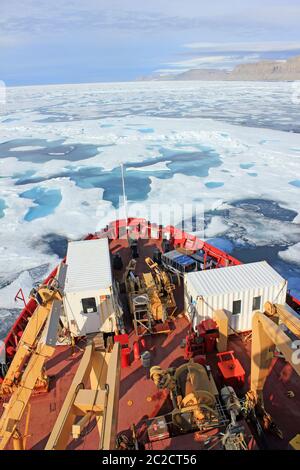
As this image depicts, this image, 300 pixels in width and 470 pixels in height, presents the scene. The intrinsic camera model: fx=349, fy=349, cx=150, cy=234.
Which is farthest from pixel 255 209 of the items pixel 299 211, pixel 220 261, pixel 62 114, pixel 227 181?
pixel 62 114

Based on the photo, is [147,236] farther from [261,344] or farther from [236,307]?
[261,344]

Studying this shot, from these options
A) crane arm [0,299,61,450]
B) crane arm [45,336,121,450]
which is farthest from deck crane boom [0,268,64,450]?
crane arm [45,336,121,450]

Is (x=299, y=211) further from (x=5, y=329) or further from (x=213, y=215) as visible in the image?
(x=5, y=329)

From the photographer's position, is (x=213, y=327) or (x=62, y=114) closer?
(x=213, y=327)

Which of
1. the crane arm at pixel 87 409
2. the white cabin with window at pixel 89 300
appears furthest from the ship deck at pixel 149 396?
the crane arm at pixel 87 409

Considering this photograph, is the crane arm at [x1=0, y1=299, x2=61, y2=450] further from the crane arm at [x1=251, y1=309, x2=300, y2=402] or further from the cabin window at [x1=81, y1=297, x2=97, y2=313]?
the crane arm at [x1=251, y1=309, x2=300, y2=402]

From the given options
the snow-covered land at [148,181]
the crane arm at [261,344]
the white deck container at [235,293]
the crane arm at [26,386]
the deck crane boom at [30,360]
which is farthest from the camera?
the snow-covered land at [148,181]

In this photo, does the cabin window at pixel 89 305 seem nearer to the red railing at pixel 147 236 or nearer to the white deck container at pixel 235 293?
the red railing at pixel 147 236
